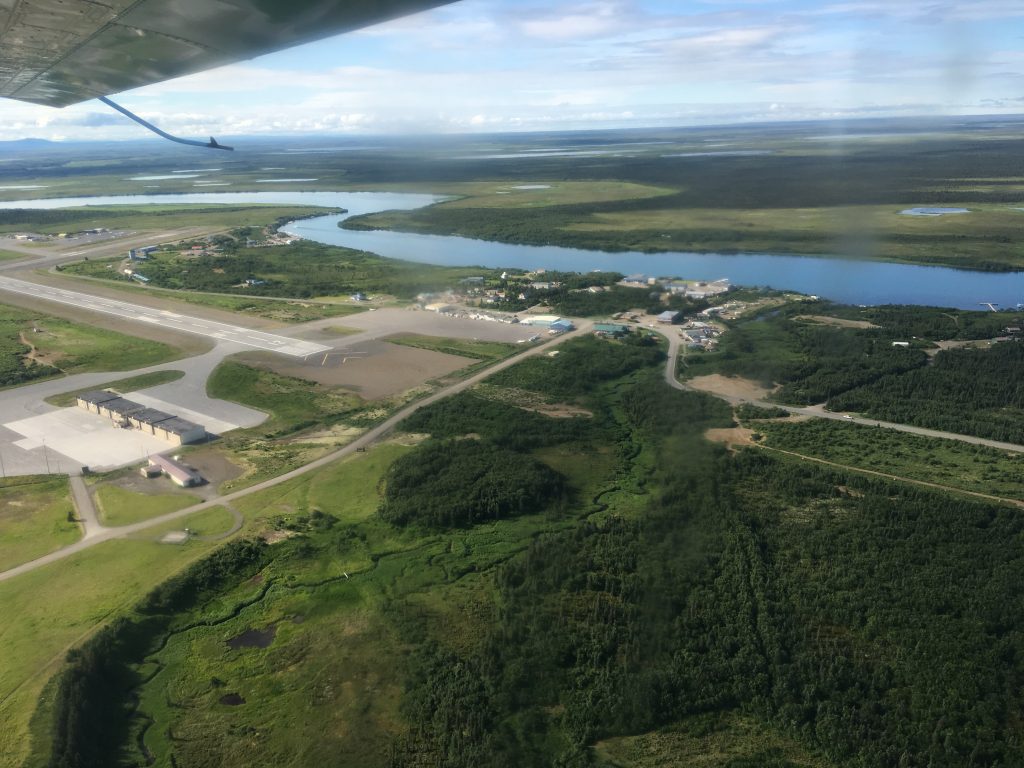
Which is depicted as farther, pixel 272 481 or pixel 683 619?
pixel 272 481

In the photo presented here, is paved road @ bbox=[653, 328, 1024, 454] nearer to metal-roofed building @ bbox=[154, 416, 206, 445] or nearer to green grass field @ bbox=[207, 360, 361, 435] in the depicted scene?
green grass field @ bbox=[207, 360, 361, 435]

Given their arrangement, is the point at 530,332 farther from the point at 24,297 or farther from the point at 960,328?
the point at 24,297

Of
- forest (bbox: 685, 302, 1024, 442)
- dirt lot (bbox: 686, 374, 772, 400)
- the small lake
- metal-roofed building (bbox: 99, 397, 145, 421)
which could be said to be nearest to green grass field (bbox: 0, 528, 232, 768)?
metal-roofed building (bbox: 99, 397, 145, 421)

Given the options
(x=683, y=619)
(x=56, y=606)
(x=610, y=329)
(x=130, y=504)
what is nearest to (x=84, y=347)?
(x=130, y=504)

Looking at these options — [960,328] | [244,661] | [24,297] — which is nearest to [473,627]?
[244,661]

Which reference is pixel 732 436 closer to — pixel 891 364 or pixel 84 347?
pixel 891 364

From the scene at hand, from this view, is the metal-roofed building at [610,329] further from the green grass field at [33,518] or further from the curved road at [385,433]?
the green grass field at [33,518]
